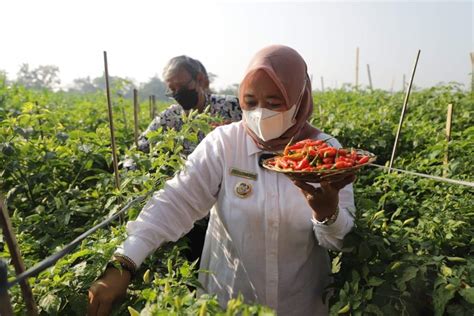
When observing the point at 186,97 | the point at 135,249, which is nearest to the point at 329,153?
the point at 135,249

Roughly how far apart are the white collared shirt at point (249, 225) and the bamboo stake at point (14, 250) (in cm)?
38

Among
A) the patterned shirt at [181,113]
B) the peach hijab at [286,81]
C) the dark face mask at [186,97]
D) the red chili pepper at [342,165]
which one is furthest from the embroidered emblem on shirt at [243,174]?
the dark face mask at [186,97]

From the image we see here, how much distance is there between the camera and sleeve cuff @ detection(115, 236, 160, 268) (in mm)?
1362

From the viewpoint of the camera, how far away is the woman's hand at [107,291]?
125cm

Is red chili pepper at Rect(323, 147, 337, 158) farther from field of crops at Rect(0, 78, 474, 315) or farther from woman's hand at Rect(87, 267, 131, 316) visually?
woman's hand at Rect(87, 267, 131, 316)

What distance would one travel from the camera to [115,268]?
4.36 feet

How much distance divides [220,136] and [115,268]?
2.18 feet

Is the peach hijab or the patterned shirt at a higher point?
the peach hijab

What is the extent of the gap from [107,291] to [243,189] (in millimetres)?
606

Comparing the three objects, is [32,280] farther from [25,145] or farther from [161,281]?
[25,145]

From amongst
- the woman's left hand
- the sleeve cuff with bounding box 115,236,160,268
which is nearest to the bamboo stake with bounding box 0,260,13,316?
the sleeve cuff with bounding box 115,236,160,268

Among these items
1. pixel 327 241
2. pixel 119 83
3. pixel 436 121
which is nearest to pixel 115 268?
pixel 327 241

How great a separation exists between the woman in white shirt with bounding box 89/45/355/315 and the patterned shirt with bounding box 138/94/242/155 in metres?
1.12

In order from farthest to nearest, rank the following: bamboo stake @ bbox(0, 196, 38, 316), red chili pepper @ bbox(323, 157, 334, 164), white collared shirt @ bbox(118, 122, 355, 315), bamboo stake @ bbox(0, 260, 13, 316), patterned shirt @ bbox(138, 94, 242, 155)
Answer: patterned shirt @ bbox(138, 94, 242, 155) → white collared shirt @ bbox(118, 122, 355, 315) → red chili pepper @ bbox(323, 157, 334, 164) → bamboo stake @ bbox(0, 196, 38, 316) → bamboo stake @ bbox(0, 260, 13, 316)
